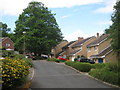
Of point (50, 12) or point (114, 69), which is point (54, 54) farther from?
point (114, 69)

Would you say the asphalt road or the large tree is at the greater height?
the large tree

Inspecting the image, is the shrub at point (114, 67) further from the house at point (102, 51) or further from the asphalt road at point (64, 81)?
the house at point (102, 51)

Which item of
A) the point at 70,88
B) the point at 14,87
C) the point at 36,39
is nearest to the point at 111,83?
the point at 70,88

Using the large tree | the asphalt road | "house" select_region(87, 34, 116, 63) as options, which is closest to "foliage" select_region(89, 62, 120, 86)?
the asphalt road

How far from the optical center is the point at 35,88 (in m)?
11.3

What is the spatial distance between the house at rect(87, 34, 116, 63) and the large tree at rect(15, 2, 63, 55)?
12771 millimetres

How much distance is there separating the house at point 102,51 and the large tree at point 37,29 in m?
12.8

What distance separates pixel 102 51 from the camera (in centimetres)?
3969

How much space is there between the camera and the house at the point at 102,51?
36219 mm

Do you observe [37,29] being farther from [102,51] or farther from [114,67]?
[114,67]

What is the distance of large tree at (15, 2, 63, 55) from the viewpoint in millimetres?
48812

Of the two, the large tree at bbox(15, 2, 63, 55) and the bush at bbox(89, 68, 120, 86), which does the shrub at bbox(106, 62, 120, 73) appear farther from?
the large tree at bbox(15, 2, 63, 55)

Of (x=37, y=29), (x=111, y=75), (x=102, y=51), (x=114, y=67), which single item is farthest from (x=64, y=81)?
(x=37, y=29)

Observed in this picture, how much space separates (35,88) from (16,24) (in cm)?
4546
